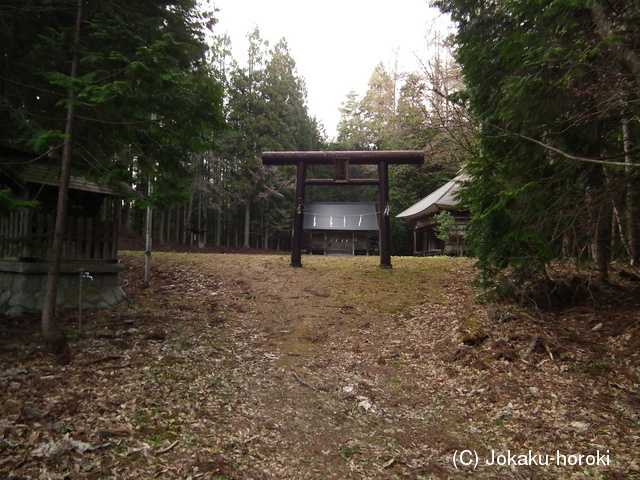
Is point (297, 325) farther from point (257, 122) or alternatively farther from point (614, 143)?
point (257, 122)

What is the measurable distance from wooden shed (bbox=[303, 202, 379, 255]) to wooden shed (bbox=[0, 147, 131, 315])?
20661mm

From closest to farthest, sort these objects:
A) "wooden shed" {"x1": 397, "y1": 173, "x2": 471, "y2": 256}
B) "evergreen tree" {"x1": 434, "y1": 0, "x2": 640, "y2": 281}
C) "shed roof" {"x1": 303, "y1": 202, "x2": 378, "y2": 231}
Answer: "evergreen tree" {"x1": 434, "y1": 0, "x2": 640, "y2": 281}
"wooden shed" {"x1": 397, "y1": 173, "x2": 471, "y2": 256}
"shed roof" {"x1": 303, "y1": 202, "x2": 378, "y2": 231}

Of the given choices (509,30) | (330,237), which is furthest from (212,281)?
(330,237)

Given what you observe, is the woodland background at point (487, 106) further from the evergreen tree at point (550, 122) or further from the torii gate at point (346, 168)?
the torii gate at point (346, 168)

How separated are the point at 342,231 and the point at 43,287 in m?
23.2

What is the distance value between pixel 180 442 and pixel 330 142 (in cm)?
4041

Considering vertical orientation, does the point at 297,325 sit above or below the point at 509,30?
below

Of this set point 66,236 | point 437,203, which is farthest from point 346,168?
point 437,203

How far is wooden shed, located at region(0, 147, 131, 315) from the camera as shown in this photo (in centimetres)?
609

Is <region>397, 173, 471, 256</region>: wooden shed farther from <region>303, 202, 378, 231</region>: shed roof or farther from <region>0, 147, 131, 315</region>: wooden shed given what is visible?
<region>0, 147, 131, 315</region>: wooden shed

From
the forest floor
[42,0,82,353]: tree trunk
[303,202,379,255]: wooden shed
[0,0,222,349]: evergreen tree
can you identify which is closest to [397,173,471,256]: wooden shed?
[303,202,379,255]: wooden shed

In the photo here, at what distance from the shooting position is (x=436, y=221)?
22.0 meters

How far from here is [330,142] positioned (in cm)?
4162

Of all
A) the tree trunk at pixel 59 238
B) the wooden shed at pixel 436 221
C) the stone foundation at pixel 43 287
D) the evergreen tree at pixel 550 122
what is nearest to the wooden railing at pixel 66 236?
the stone foundation at pixel 43 287
